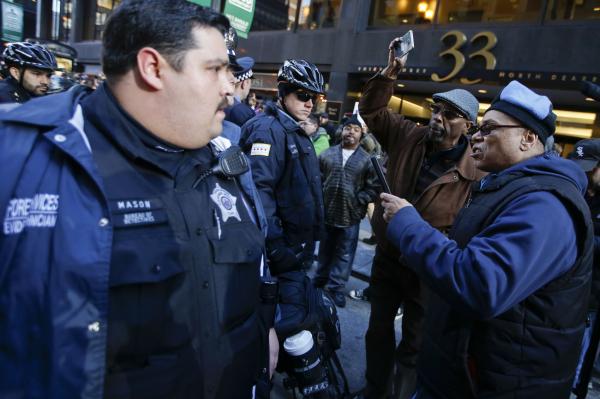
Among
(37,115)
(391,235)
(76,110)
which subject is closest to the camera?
(37,115)

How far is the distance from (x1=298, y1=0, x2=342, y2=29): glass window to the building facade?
0.04 m

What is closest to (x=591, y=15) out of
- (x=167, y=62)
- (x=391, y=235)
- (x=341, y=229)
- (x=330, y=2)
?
(x=330, y=2)

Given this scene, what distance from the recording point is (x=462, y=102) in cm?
288

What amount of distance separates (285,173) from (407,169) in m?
0.99

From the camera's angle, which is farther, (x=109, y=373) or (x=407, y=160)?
(x=407, y=160)

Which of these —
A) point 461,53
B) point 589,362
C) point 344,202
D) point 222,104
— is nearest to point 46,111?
point 222,104

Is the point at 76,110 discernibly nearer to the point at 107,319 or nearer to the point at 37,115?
the point at 37,115

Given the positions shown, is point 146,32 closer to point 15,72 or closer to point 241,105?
point 241,105

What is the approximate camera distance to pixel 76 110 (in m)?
1.22

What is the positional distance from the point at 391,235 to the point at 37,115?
4.84 ft

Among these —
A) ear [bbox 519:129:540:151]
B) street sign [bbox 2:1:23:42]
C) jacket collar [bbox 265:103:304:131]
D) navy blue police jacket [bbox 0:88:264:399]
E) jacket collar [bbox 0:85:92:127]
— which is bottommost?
navy blue police jacket [bbox 0:88:264:399]

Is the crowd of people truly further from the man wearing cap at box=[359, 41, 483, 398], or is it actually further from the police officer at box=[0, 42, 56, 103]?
the police officer at box=[0, 42, 56, 103]

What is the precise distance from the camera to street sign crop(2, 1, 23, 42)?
1115 cm

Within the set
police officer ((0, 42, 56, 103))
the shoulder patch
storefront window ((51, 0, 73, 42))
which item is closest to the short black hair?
the shoulder patch
